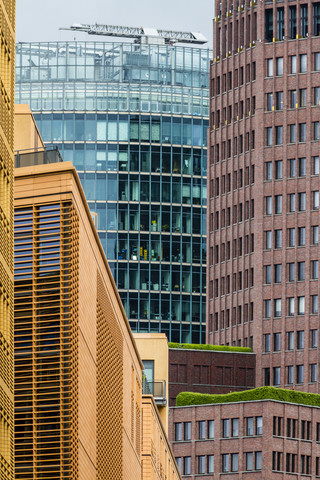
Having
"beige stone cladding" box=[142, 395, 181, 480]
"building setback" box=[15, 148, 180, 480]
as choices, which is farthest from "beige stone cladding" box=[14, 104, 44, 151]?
"beige stone cladding" box=[142, 395, 181, 480]

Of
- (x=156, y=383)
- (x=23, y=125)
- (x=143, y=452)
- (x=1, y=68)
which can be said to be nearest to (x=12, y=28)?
(x=1, y=68)

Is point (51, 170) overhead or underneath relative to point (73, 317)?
overhead

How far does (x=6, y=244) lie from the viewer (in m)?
64.2

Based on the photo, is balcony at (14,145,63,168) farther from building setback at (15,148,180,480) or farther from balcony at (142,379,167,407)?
balcony at (142,379,167,407)

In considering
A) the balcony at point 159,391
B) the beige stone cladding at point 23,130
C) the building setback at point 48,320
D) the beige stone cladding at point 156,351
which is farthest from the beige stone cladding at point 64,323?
the balcony at point 159,391

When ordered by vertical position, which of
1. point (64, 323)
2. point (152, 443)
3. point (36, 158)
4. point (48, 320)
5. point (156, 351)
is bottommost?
point (152, 443)

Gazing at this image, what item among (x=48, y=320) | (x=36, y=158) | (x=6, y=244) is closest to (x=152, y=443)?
(x=36, y=158)

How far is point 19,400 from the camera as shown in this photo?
236ft

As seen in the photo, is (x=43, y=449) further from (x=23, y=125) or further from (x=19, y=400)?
(x=23, y=125)

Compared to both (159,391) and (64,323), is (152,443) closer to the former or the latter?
(159,391)

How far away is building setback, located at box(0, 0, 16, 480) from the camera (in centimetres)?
6159

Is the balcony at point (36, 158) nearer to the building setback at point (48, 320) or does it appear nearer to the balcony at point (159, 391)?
the building setback at point (48, 320)

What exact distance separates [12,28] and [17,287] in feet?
36.5

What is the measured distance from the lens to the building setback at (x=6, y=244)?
61.6 meters
